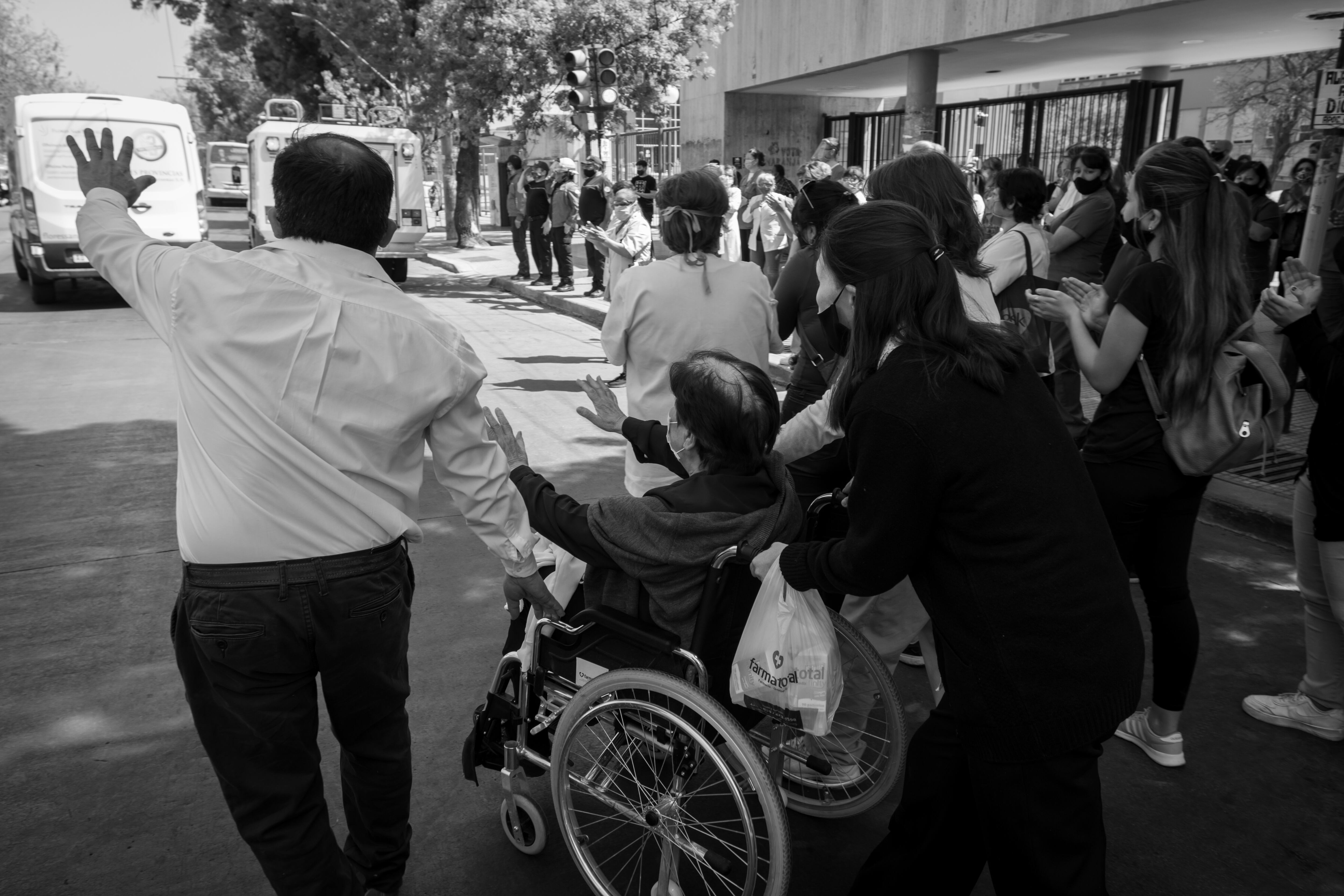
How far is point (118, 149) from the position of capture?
13.6m

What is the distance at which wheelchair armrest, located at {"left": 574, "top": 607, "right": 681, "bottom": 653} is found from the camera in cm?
244

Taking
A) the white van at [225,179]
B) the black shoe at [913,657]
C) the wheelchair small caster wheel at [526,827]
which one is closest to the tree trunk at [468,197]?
the white van at [225,179]

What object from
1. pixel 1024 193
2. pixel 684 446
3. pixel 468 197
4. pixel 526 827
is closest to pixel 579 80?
pixel 1024 193

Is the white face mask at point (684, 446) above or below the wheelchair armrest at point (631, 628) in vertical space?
above

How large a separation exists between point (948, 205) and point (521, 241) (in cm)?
1369

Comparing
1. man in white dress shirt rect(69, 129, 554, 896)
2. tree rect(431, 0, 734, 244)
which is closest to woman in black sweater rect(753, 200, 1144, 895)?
man in white dress shirt rect(69, 129, 554, 896)

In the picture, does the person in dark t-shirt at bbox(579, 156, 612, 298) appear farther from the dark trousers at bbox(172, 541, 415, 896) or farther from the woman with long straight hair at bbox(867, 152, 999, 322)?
the dark trousers at bbox(172, 541, 415, 896)

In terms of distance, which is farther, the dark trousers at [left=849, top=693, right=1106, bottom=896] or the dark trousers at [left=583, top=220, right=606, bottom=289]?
the dark trousers at [left=583, top=220, right=606, bottom=289]

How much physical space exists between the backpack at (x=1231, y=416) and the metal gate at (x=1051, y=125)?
1038 centimetres

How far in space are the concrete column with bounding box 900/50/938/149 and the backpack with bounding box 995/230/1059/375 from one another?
36.4 ft

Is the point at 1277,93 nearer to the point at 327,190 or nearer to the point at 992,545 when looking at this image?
the point at 992,545

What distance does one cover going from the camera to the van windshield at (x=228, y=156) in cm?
2706

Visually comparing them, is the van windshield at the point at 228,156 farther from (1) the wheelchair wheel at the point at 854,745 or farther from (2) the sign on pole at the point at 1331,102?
(1) the wheelchair wheel at the point at 854,745

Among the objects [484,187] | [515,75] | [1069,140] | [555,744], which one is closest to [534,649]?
[555,744]
